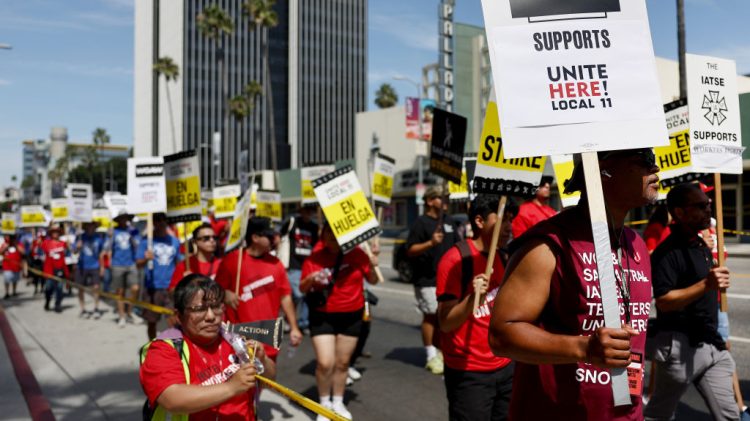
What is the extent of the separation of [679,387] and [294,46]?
99.1 metres

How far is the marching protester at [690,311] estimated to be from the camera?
418 cm

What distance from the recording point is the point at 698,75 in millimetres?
4887

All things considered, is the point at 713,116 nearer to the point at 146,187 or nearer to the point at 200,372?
the point at 200,372

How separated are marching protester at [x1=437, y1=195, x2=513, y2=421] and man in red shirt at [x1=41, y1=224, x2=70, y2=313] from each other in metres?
11.9

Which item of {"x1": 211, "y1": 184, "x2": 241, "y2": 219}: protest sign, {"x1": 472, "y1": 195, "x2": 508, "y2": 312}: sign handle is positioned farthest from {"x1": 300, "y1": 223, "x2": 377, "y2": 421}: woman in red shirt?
{"x1": 211, "y1": 184, "x2": 241, "y2": 219}: protest sign

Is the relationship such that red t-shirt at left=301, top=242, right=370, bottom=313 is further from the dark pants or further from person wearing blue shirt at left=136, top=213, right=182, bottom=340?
person wearing blue shirt at left=136, top=213, right=182, bottom=340

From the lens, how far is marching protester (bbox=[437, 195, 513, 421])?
13.0ft

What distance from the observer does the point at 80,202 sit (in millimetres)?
14609

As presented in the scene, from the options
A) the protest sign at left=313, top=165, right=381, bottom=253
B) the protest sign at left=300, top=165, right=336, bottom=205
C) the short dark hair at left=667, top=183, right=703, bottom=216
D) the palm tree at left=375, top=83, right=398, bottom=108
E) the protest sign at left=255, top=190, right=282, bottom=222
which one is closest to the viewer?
the short dark hair at left=667, top=183, right=703, bottom=216

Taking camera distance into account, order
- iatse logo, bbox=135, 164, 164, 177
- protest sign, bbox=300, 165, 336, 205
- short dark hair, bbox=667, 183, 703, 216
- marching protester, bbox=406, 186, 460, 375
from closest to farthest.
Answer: short dark hair, bbox=667, 183, 703, 216, marching protester, bbox=406, 186, 460, 375, iatse logo, bbox=135, 164, 164, 177, protest sign, bbox=300, 165, 336, 205

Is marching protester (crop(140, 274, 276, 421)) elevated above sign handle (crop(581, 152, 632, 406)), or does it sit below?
below

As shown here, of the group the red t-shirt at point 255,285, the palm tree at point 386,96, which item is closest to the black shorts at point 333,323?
the red t-shirt at point 255,285

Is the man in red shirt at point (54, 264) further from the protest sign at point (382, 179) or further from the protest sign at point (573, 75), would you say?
the protest sign at point (573, 75)

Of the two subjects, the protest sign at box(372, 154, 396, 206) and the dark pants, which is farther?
the protest sign at box(372, 154, 396, 206)
